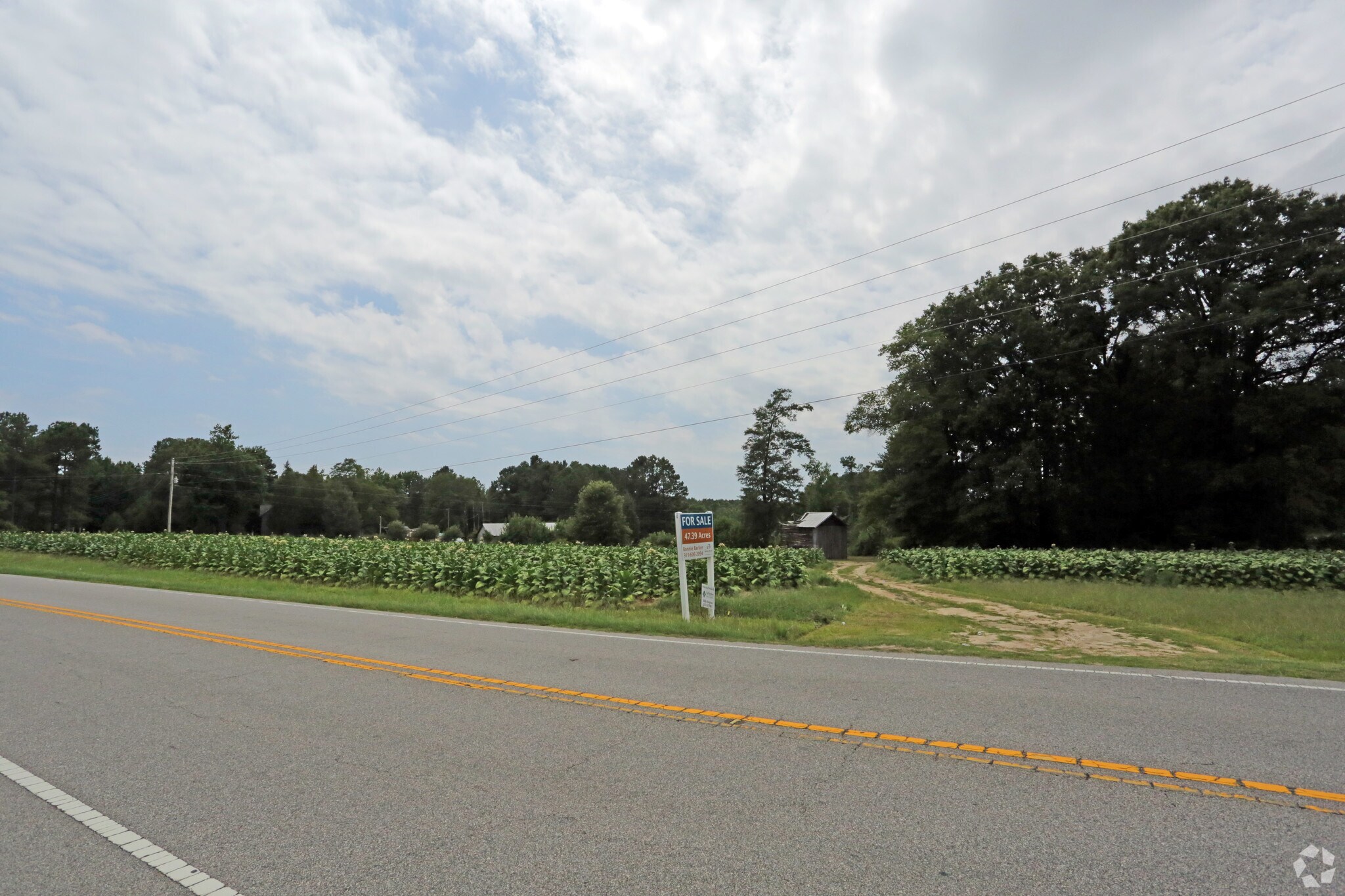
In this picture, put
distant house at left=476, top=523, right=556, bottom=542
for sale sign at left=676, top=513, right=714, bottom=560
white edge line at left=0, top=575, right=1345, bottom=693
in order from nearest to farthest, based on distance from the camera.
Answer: white edge line at left=0, top=575, right=1345, bottom=693
for sale sign at left=676, top=513, right=714, bottom=560
distant house at left=476, top=523, right=556, bottom=542

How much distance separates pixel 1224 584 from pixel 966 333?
Answer: 962 inches

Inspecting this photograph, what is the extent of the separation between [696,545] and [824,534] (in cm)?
3966

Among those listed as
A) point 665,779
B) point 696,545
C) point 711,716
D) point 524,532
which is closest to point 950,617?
point 696,545

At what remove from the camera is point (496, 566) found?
18719 mm

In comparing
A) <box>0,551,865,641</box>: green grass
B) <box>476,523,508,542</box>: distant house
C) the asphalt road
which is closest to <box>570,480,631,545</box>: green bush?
<box>476,523,508,542</box>: distant house

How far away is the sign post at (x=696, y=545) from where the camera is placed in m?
13.3

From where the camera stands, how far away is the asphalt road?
3391 mm

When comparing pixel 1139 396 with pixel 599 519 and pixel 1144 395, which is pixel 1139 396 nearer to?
pixel 1144 395

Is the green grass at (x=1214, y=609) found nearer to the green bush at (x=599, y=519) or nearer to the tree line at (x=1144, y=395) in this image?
the tree line at (x=1144, y=395)

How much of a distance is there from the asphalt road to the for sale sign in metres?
5.44

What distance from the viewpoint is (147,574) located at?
85.6ft

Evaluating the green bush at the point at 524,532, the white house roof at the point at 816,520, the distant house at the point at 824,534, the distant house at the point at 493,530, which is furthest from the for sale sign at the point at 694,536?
the distant house at the point at 493,530

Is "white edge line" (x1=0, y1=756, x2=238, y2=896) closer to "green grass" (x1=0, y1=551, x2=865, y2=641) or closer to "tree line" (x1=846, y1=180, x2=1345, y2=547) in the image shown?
"green grass" (x1=0, y1=551, x2=865, y2=641)

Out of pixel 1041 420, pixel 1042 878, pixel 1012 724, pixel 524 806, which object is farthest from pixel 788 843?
pixel 1041 420
